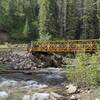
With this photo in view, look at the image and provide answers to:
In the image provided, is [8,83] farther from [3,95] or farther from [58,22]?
[58,22]

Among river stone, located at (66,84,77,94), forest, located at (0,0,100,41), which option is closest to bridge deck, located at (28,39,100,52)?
river stone, located at (66,84,77,94)

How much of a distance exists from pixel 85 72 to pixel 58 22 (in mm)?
36396

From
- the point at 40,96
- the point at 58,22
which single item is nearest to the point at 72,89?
the point at 40,96

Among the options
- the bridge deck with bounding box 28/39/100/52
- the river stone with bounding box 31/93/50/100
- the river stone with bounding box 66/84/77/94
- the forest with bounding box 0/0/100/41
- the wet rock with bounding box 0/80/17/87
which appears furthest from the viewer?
the forest with bounding box 0/0/100/41

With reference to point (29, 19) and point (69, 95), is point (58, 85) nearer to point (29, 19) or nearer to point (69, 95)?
point (69, 95)

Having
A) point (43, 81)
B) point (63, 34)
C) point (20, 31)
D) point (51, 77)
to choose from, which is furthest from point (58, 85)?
point (20, 31)

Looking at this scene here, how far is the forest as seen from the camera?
53.6 meters

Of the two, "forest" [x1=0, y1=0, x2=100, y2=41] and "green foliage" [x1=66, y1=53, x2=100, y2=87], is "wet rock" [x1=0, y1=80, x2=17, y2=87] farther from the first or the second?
"forest" [x1=0, y1=0, x2=100, y2=41]

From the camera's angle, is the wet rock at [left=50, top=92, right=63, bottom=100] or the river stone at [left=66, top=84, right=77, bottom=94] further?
the river stone at [left=66, top=84, right=77, bottom=94]

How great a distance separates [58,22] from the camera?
186 ft

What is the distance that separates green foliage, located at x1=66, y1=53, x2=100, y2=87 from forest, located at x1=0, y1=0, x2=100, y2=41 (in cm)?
2897

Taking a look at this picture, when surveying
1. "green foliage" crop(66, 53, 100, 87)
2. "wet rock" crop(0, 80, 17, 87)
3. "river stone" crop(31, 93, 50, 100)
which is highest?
"green foliage" crop(66, 53, 100, 87)

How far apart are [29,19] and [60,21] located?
8.05 metres

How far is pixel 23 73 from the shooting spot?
101ft
